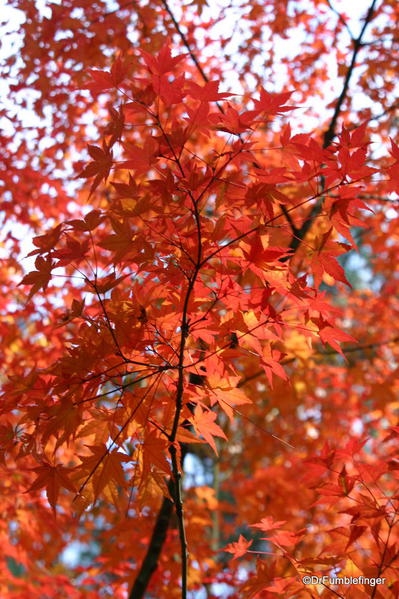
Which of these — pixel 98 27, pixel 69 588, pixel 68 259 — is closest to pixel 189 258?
pixel 68 259

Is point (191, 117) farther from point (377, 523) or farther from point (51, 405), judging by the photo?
point (377, 523)

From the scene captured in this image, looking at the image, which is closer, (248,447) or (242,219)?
(242,219)

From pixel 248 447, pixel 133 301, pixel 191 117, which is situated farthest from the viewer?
pixel 248 447

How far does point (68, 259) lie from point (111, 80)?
1.54ft

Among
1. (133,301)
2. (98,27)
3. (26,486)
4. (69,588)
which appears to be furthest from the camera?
(69,588)

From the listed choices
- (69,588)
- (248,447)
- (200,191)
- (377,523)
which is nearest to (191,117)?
(200,191)

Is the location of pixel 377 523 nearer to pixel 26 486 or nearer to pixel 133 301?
pixel 133 301

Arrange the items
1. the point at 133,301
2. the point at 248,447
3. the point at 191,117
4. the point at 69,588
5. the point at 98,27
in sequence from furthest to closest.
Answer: the point at 248,447
the point at 69,588
the point at 98,27
the point at 133,301
the point at 191,117

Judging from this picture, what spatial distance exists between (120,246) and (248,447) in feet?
14.6

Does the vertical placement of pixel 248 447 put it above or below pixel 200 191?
above

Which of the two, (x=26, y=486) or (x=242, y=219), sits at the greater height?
(x=242, y=219)

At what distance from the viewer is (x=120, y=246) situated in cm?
115

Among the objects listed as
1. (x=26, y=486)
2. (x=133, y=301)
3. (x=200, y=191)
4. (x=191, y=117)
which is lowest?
(x=26, y=486)

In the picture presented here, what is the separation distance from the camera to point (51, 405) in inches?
48.9
